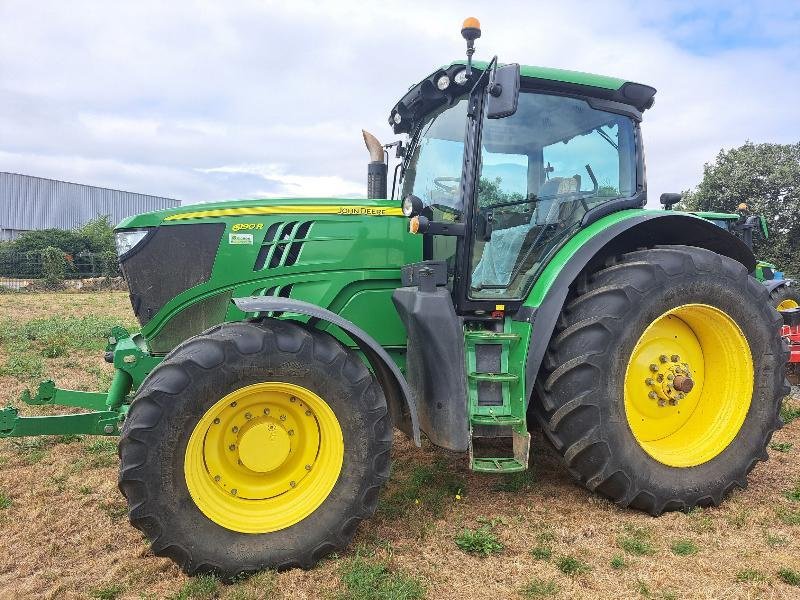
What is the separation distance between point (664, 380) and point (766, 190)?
15181 millimetres

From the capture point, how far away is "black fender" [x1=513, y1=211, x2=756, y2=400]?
3604 mm

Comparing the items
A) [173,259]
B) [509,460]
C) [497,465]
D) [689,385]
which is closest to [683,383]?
[689,385]

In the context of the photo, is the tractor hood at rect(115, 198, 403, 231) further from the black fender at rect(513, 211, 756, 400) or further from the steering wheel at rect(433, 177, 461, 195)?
the black fender at rect(513, 211, 756, 400)

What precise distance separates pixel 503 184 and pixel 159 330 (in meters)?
2.33

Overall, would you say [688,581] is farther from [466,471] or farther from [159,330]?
[159,330]

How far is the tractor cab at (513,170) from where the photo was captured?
370cm

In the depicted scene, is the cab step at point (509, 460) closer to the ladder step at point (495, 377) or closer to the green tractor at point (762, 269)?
the ladder step at point (495, 377)

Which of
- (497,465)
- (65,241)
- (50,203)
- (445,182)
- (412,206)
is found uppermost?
(50,203)

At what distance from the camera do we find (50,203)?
3888 centimetres

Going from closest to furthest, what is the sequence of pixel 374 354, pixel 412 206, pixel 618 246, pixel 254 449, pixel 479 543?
pixel 254 449
pixel 479 543
pixel 374 354
pixel 412 206
pixel 618 246

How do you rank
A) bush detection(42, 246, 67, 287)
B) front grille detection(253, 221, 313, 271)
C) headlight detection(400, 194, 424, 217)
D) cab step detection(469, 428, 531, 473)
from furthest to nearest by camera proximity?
bush detection(42, 246, 67, 287) → front grille detection(253, 221, 313, 271) → headlight detection(400, 194, 424, 217) → cab step detection(469, 428, 531, 473)

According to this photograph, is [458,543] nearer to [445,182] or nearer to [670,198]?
[445,182]

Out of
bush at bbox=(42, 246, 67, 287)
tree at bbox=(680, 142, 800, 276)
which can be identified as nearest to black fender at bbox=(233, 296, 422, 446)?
tree at bbox=(680, 142, 800, 276)

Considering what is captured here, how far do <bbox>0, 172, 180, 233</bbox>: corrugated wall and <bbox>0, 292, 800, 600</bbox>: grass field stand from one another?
38.2m
